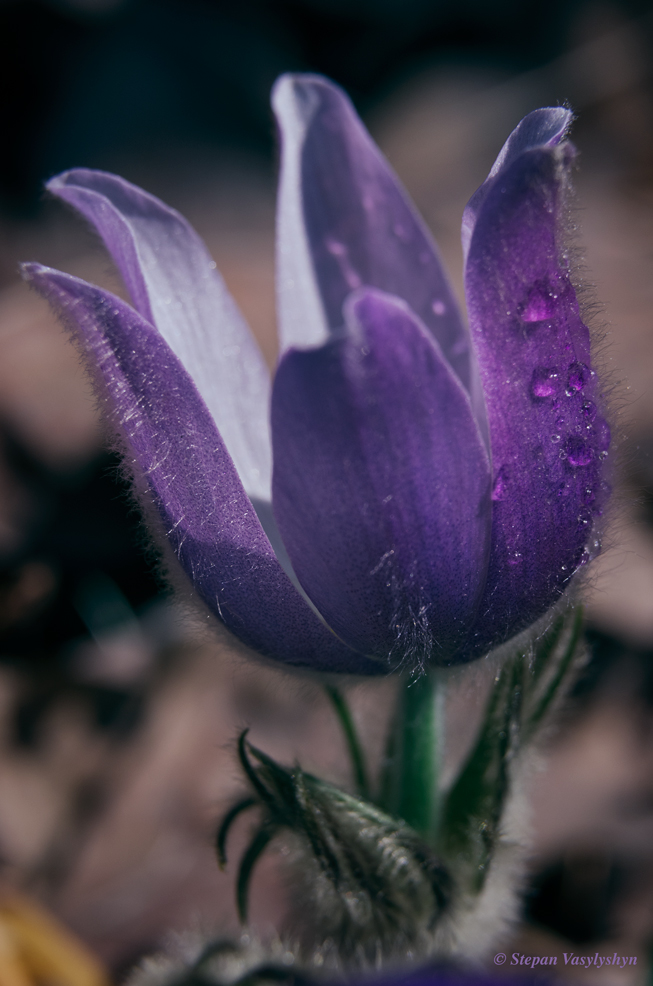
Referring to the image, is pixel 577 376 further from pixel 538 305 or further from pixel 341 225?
pixel 341 225

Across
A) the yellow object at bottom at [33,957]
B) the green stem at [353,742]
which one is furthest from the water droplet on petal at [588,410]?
the yellow object at bottom at [33,957]

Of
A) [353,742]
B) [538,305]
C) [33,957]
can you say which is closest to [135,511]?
[353,742]

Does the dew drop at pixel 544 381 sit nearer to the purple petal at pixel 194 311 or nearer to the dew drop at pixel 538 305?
the dew drop at pixel 538 305

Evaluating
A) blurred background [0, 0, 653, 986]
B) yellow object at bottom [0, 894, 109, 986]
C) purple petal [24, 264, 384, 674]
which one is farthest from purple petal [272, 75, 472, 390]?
yellow object at bottom [0, 894, 109, 986]

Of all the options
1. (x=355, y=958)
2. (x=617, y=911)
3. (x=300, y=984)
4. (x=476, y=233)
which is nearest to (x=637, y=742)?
(x=617, y=911)

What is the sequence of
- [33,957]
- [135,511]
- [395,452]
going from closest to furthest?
[395,452]
[135,511]
[33,957]

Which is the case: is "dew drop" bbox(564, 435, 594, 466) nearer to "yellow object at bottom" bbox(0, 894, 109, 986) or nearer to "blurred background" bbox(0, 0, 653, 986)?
"blurred background" bbox(0, 0, 653, 986)

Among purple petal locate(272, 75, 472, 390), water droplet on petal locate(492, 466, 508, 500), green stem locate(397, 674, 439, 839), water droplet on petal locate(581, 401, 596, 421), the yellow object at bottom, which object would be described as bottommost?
the yellow object at bottom
